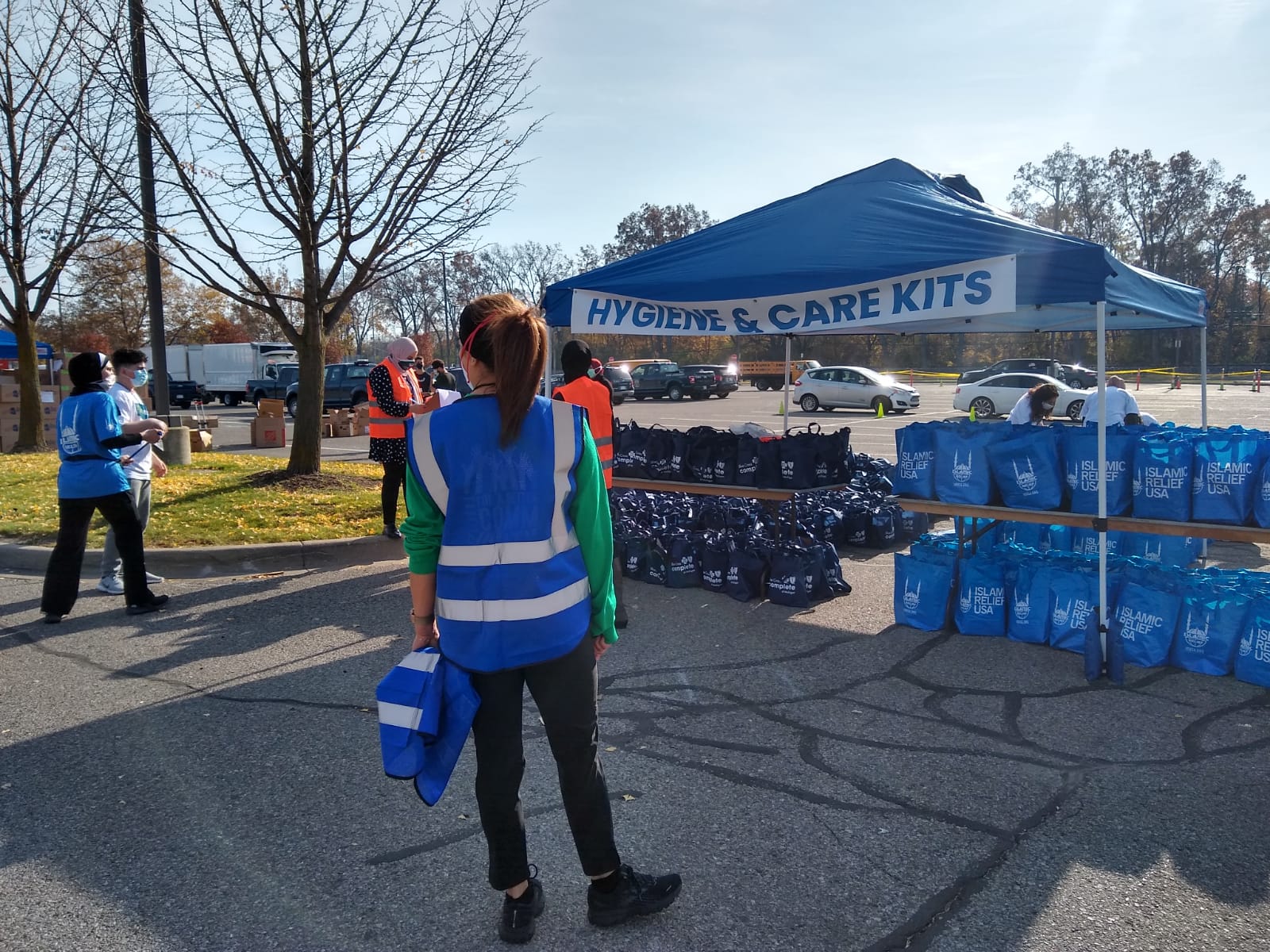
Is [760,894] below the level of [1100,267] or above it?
below

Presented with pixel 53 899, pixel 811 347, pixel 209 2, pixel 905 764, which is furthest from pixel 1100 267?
pixel 811 347

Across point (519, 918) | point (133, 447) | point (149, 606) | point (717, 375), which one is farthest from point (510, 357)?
point (717, 375)

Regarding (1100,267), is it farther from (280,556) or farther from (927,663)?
(280,556)

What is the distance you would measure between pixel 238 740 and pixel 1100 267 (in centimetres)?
502

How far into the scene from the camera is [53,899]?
3018 mm

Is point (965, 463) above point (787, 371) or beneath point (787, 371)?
beneath

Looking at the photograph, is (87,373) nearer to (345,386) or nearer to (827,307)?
(827,307)

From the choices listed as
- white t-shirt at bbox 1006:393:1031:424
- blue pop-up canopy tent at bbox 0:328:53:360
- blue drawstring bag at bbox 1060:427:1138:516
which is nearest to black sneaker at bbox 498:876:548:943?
blue drawstring bag at bbox 1060:427:1138:516

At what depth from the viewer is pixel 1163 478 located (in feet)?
17.3

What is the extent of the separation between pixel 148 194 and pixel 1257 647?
39.9ft

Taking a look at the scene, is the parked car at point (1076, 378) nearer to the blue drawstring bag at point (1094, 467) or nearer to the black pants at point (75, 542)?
the blue drawstring bag at point (1094, 467)

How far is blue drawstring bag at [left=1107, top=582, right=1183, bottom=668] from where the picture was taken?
515cm

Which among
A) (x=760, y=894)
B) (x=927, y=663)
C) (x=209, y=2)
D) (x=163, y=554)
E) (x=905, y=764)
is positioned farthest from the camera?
(x=209, y=2)

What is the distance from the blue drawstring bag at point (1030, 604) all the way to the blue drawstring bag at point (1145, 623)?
41 cm
